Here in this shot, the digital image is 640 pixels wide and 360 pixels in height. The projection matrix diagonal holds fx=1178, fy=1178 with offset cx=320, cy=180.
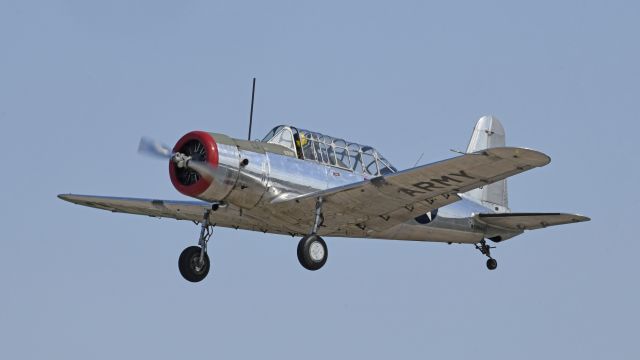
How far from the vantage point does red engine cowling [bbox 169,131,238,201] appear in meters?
16.9

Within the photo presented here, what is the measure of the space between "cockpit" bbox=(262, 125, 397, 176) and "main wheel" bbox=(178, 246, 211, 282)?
2050mm

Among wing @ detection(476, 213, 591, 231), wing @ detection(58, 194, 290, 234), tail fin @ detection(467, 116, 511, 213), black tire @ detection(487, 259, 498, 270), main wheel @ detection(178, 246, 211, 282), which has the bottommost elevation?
main wheel @ detection(178, 246, 211, 282)

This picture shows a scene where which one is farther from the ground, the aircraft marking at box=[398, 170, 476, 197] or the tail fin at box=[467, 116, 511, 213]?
the tail fin at box=[467, 116, 511, 213]

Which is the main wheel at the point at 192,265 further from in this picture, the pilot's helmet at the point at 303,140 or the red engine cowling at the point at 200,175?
the pilot's helmet at the point at 303,140

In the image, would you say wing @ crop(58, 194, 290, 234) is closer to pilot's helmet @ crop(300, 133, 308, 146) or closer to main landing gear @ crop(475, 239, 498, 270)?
pilot's helmet @ crop(300, 133, 308, 146)

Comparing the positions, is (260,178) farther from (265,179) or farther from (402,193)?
(402,193)

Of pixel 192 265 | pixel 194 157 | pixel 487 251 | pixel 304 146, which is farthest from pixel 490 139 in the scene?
pixel 194 157

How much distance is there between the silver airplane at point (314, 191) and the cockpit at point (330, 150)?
2 cm

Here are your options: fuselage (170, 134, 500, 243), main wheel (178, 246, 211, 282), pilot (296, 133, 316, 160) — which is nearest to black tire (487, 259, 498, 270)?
fuselage (170, 134, 500, 243)

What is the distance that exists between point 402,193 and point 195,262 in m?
3.37

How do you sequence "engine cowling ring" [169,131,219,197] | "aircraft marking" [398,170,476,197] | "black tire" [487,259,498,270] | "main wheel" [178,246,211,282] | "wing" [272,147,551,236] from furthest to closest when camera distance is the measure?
1. "black tire" [487,259,498,270]
2. "main wheel" [178,246,211,282]
3. "engine cowling ring" [169,131,219,197]
4. "aircraft marking" [398,170,476,197]
5. "wing" [272,147,551,236]

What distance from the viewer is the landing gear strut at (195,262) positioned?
59.4 feet

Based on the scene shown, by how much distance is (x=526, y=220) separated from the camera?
19.8m

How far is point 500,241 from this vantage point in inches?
811
